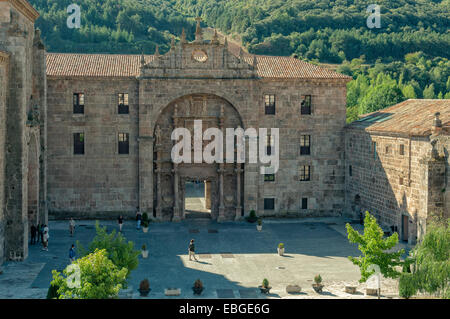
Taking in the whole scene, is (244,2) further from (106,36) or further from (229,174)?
(229,174)

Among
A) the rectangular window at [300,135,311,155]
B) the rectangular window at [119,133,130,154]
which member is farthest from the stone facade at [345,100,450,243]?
the rectangular window at [119,133,130,154]

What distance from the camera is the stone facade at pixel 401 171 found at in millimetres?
35938

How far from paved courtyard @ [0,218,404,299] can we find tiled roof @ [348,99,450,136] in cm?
823

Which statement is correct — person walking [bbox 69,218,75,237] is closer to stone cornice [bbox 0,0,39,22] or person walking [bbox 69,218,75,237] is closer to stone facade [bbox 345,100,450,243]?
stone cornice [bbox 0,0,39,22]

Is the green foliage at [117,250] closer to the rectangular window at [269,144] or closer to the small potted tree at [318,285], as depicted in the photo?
the small potted tree at [318,285]

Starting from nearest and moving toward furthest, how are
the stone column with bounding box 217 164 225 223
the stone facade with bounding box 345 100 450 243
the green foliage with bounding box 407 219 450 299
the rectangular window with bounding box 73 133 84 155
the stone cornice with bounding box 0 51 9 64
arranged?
the green foliage with bounding box 407 219 450 299 < the stone cornice with bounding box 0 51 9 64 < the stone facade with bounding box 345 100 450 243 < the rectangular window with bounding box 73 133 84 155 < the stone column with bounding box 217 164 225 223

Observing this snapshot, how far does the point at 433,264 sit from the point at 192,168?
84.2 ft

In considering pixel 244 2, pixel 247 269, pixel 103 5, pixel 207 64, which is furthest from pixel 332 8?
pixel 247 269

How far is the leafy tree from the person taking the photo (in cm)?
2517

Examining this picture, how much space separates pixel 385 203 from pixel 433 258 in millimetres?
16488

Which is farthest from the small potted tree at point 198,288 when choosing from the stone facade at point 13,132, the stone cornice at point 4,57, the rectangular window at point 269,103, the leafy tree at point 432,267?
the rectangular window at point 269,103

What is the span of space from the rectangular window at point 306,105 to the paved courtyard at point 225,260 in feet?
29.1

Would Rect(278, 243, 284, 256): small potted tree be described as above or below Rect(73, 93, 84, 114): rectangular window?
below

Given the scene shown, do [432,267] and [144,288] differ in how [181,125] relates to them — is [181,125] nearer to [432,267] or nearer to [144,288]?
[144,288]
